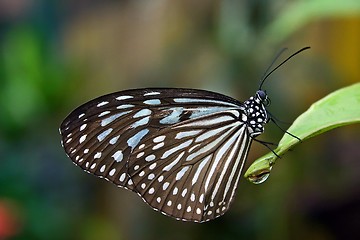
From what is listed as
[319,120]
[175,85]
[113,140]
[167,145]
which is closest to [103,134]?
[113,140]

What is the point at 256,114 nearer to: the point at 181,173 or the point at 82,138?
the point at 181,173

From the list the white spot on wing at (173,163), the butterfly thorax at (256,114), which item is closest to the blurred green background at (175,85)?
the butterfly thorax at (256,114)

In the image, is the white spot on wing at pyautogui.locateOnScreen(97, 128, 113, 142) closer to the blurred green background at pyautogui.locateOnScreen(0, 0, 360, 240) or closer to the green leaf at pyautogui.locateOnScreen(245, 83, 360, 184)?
the green leaf at pyautogui.locateOnScreen(245, 83, 360, 184)

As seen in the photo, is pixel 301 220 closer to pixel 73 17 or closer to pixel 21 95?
pixel 21 95

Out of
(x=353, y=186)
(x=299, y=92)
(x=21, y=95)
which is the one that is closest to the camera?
(x=353, y=186)

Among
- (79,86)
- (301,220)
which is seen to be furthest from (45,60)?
(301,220)
